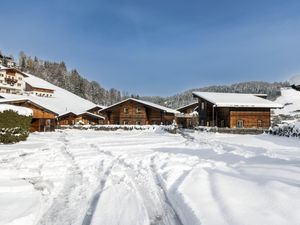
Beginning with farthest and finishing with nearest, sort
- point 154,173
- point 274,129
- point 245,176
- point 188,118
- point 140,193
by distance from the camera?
point 188,118 < point 274,129 < point 154,173 < point 245,176 < point 140,193

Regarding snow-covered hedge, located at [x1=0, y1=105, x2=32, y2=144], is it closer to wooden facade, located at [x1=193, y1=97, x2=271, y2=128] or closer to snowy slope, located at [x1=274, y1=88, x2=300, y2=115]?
wooden facade, located at [x1=193, y1=97, x2=271, y2=128]

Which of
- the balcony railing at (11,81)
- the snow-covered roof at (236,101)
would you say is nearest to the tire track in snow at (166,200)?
the snow-covered roof at (236,101)

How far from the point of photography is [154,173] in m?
10.7

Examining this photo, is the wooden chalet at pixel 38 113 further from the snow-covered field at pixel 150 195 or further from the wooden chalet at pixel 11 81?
the wooden chalet at pixel 11 81

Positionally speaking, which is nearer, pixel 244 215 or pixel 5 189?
pixel 244 215

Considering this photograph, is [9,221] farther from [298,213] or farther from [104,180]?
[298,213]

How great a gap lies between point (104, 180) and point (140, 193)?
6.51ft

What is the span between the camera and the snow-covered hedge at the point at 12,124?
72.5 feet

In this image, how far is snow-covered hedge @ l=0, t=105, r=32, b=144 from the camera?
2211 centimetres

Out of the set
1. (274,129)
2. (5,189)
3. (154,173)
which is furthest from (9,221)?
(274,129)

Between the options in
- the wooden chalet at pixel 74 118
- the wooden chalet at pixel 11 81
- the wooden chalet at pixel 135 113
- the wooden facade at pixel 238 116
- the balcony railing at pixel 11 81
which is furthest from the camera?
the balcony railing at pixel 11 81

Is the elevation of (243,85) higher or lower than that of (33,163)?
higher

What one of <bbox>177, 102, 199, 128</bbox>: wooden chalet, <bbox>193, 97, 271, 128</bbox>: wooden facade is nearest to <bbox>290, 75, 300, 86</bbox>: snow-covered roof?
<bbox>193, 97, 271, 128</bbox>: wooden facade

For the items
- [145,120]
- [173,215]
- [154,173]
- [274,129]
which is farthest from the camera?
[145,120]
